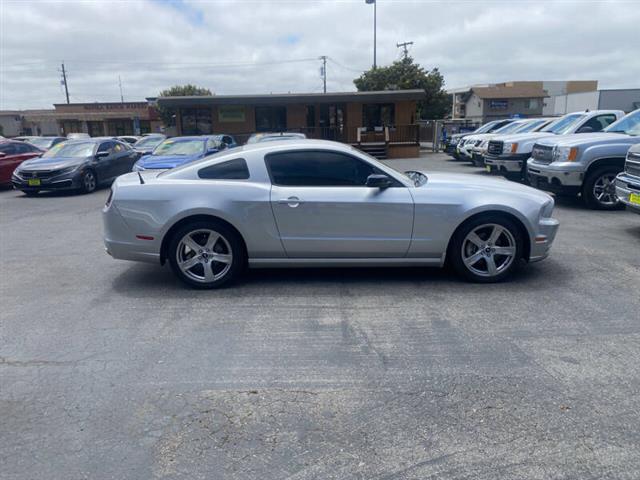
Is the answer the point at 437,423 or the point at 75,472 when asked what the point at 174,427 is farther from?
the point at 437,423

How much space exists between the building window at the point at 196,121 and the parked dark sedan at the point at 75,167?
1168cm

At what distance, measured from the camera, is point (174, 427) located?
2.99 m

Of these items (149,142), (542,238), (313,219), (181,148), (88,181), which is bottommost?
(88,181)

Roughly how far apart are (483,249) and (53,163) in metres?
11.9

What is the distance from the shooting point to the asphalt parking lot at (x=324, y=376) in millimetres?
2701

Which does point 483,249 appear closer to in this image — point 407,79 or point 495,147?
point 495,147

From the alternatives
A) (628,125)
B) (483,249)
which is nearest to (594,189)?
(628,125)

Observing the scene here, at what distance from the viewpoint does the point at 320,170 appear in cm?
529

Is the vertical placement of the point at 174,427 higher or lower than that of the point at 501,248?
lower

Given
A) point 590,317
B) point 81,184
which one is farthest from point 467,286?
point 81,184

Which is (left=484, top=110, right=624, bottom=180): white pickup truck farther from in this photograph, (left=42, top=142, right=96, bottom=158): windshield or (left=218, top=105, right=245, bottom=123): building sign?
(left=218, top=105, right=245, bottom=123): building sign

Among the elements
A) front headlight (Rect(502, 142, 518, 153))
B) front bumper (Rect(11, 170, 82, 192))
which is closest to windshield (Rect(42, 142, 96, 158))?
front bumper (Rect(11, 170, 82, 192))

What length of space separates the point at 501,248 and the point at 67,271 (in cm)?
500

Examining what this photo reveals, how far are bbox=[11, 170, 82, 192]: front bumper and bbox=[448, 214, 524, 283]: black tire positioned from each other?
11.0 meters
